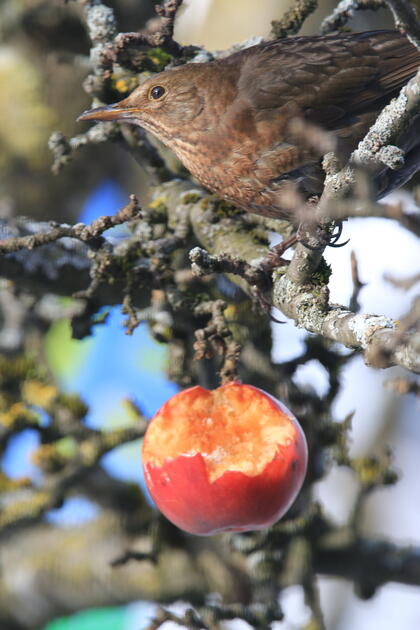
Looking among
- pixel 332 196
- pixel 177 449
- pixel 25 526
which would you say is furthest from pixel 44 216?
pixel 332 196

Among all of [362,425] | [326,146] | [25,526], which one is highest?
[326,146]

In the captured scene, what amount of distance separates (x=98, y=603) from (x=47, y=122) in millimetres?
2541

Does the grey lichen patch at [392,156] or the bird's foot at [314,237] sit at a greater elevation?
the grey lichen patch at [392,156]

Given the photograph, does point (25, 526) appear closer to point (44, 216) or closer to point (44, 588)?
point (44, 588)

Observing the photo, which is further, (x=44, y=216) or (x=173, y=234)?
(x=44, y=216)

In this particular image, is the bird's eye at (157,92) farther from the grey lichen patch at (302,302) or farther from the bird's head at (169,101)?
the grey lichen patch at (302,302)

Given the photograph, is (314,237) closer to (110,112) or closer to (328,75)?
(328,75)

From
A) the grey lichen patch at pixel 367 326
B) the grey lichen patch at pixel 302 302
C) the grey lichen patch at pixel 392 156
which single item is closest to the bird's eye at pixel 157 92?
the grey lichen patch at pixel 302 302

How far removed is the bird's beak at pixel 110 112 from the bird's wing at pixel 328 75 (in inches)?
16.1

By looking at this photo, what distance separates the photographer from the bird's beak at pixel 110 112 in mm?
2814

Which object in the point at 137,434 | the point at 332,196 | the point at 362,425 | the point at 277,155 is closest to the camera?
the point at 332,196

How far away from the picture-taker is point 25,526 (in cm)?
369

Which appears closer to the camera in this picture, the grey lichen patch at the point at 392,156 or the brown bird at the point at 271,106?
the grey lichen patch at the point at 392,156

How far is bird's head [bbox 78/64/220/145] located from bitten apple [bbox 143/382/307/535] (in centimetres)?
107
